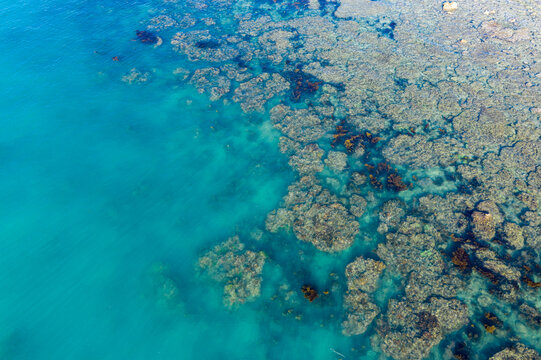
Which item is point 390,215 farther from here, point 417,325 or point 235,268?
point 235,268

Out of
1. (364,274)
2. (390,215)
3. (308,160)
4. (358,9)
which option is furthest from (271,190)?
(358,9)

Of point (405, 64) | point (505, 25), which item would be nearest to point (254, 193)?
point (405, 64)

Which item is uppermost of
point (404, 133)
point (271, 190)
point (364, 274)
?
point (404, 133)

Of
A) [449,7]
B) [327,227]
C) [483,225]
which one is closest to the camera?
[483,225]

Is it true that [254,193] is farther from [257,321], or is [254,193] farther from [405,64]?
[405,64]

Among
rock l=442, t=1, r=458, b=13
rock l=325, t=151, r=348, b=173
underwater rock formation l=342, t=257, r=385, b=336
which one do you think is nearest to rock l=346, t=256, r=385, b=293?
underwater rock formation l=342, t=257, r=385, b=336

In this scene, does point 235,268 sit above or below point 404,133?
below
